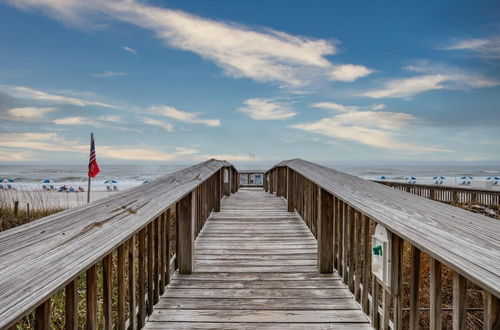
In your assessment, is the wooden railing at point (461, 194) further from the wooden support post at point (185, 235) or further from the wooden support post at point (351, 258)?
the wooden support post at point (185, 235)

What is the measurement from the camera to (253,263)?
11.2 feet

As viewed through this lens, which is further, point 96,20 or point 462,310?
point 96,20

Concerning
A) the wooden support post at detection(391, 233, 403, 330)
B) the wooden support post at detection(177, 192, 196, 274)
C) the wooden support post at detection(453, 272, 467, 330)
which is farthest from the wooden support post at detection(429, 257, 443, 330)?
the wooden support post at detection(177, 192, 196, 274)

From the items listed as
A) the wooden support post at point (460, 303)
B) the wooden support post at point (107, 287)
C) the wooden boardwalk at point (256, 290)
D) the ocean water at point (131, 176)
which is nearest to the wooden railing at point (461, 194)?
the wooden boardwalk at point (256, 290)

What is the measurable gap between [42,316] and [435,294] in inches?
62.1

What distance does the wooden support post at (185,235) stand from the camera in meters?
3.13

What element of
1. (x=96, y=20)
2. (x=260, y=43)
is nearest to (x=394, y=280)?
(x=260, y=43)

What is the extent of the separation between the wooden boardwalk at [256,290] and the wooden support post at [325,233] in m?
0.11

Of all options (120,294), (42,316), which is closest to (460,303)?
(42,316)

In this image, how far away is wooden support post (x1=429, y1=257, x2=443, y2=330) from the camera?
4.56ft

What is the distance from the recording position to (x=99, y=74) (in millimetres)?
29688

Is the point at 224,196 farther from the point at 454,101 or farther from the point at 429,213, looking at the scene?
the point at 454,101

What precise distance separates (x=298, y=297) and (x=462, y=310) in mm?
1591

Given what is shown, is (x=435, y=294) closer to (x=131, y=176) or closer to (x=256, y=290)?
(x=256, y=290)
